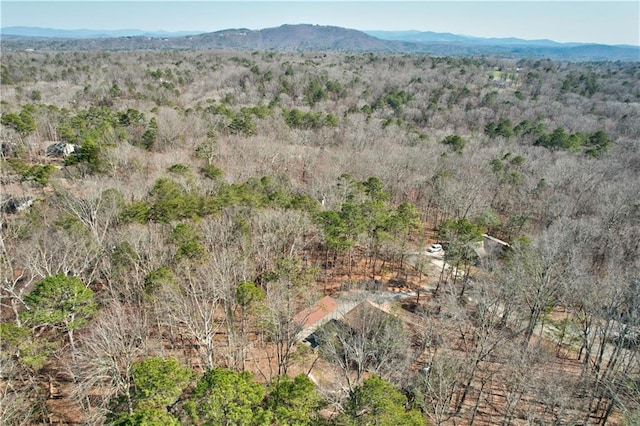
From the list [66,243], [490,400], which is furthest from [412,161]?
[66,243]

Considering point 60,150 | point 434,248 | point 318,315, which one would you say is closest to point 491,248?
point 434,248

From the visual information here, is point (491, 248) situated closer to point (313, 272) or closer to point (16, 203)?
point (313, 272)

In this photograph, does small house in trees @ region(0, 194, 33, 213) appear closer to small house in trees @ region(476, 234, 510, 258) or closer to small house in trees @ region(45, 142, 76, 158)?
small house in trees @ region(45, 142, 76, 158)

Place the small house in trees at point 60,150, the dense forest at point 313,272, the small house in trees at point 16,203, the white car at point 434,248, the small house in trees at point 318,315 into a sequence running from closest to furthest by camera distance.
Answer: the dense forest at point 313,272 → the small house in trees at point 318,315 → the small house in trees at point 16,203 → the white car at point 434,248 → the small house in trees at point 60,150

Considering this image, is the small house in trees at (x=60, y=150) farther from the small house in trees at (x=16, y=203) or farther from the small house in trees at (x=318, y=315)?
the small house in trees at (x=318, y=315)


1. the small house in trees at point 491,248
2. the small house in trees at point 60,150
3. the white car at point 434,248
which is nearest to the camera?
the small house in trees at point 491,248

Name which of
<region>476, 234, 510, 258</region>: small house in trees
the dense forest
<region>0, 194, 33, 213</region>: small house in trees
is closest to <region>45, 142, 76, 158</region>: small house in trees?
the dense forest

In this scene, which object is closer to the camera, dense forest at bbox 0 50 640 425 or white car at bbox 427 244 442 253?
dense forest at bbox 0 50 640 425

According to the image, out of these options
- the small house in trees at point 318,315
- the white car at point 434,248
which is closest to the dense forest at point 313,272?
the small house in trees at point 318,315

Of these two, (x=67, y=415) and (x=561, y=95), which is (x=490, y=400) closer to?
(x=67, y=415)
